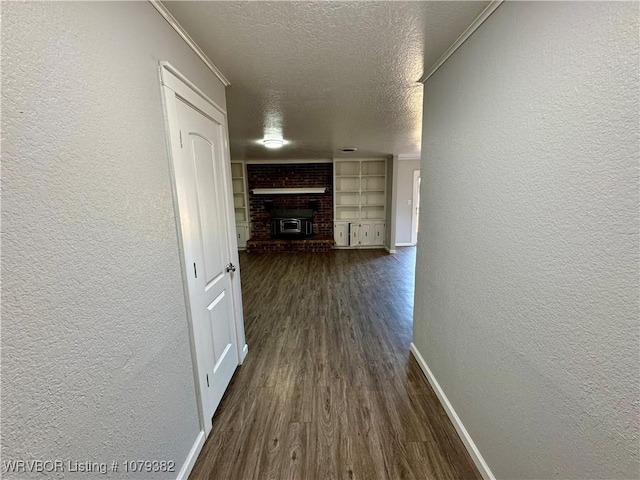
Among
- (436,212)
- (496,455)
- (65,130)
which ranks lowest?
(496,455)

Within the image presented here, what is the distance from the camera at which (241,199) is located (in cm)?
694

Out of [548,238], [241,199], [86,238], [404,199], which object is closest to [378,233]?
[404,199]

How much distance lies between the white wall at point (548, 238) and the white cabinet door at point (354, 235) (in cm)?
527

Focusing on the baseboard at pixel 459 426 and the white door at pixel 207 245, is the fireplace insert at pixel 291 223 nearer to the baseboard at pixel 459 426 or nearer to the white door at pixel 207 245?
the white door at pixel 207 245

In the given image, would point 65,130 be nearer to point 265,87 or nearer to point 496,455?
point 265,87

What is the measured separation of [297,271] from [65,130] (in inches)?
177

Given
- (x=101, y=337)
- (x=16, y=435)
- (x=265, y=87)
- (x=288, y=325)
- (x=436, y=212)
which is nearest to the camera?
(x=16, y=435)

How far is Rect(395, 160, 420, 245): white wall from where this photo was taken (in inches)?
271

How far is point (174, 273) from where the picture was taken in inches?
51.1

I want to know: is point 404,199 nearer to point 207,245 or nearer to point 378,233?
point 378,233

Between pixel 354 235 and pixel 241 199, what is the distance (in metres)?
3.09

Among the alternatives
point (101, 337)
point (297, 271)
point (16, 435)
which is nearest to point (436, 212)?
point (101, 337)

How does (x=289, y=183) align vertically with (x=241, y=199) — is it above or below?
above

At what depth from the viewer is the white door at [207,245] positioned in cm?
143
